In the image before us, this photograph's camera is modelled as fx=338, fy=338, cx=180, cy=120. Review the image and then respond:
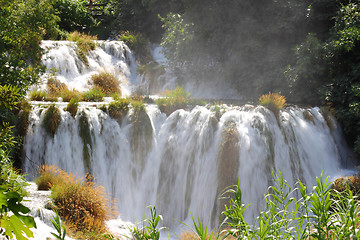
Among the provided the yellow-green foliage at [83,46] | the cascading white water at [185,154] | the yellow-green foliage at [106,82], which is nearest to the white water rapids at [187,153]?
the cascading white water at [185,154]

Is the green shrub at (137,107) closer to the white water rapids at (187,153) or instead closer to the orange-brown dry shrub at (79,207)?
the white water rapids at (187,153)

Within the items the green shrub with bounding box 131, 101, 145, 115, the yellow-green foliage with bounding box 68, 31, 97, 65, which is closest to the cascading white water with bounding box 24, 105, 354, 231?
the green shrub with bounding box 131, 101, 145, 115

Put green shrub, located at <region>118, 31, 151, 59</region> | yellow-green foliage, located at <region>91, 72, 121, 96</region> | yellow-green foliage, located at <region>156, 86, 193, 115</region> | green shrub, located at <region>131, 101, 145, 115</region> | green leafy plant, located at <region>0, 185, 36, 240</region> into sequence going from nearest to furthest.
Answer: green leafy plant, located at <region>0, 185, 36, 240</region> → green shrub, located at <region>131, 101, 145, 115</region> → yellow-green foliage, located at <region>156, 86, 193, 115</region> → yellow-green foliage, located at <region>91, 72, 121, 96</region> → green shrub, located at <region>118, 31, 151, 59</region>

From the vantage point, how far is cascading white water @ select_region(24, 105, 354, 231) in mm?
9734

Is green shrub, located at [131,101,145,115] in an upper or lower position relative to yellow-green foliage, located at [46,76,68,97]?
lower

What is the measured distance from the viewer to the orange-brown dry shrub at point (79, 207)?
7066 millimetres

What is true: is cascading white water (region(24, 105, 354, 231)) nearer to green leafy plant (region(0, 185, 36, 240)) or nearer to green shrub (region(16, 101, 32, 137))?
green shrub (region(16, 101, 32, 137))

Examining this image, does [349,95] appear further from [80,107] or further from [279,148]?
[80,107]

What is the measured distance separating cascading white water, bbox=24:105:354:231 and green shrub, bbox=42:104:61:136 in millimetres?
167

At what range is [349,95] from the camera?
1164cm

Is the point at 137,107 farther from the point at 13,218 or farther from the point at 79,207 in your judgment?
the point at 13,218

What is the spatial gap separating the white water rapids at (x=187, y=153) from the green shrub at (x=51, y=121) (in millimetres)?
134

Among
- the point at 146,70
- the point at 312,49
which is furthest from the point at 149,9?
the point at 312,49

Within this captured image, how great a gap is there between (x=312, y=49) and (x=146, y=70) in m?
8.89
